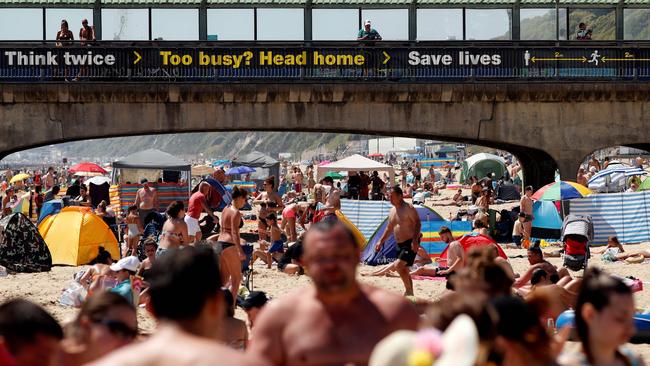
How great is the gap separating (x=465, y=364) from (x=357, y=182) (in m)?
27.4

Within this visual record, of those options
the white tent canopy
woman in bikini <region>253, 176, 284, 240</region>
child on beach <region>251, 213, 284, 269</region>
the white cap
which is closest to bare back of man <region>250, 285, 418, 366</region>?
the white cap

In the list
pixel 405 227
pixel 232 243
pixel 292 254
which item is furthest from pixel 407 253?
pixel 292 254

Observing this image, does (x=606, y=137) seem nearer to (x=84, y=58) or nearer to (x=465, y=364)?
(x=84, y=58)

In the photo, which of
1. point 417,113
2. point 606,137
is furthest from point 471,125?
point 606,137

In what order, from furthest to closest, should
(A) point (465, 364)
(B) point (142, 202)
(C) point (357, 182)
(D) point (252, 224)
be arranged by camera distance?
(C) point (357, 182)
(D) point (252, 224)
(B) point (142, 202)
(A) point (465, 364)

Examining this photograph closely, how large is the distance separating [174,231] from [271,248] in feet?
14.9

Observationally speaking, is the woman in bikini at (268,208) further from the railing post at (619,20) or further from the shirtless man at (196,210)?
the railing post at (619,20)

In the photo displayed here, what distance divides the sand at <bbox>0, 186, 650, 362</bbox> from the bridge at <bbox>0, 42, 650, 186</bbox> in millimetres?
7343

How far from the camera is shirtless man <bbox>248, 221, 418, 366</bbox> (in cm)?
466

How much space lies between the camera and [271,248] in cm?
1822

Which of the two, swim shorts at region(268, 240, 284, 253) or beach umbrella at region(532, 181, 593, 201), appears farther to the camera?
beach umbrella at region(532, 181, 593, 201)

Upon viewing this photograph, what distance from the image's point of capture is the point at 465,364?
143 inches

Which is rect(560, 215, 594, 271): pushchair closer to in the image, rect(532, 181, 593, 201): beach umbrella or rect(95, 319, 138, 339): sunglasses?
rect(532, 181, 593, 201): beach umbrella

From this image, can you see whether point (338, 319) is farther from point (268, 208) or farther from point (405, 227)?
point (268, 208)
